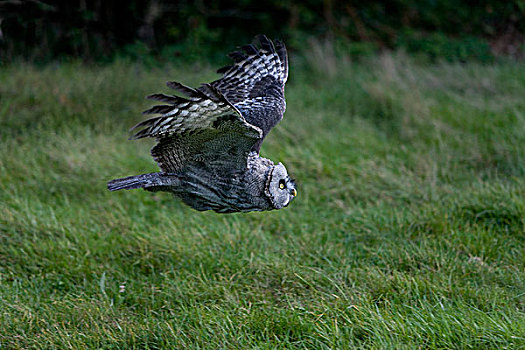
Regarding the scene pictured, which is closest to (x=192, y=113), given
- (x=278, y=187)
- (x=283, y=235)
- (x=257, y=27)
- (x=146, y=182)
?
(x=146, y=182)

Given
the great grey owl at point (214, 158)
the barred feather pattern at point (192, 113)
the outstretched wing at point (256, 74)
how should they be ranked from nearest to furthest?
the barred feather pattern at point (192, 113) < the great grey owl at point (214, 158) < the outstretched wing at point (256, 74)

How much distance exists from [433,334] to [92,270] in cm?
242

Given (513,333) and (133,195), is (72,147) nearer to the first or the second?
(133,195)

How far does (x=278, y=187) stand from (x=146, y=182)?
0.82 metres

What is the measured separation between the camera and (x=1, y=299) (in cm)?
364

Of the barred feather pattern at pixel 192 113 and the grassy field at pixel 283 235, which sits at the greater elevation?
the barred feather pattern at pixel 192 113

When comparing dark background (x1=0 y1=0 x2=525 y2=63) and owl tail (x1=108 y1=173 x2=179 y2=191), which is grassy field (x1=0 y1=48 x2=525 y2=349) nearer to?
owl tail (x1=108 y1=173 x2=179 y2=191)

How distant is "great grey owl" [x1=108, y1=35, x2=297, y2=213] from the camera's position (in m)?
3.06

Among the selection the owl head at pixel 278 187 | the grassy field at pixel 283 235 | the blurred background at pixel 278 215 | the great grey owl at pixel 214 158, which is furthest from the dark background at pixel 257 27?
the owl head at pixel 278 187

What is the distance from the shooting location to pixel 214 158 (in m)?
3.56

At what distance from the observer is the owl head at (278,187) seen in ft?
11.6

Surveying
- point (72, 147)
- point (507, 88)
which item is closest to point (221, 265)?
point (72, 147)

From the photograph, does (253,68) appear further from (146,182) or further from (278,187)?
(146,182)

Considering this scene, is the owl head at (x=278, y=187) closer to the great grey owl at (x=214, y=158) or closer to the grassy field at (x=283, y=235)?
the great grey owl at (x=214, y=158)
